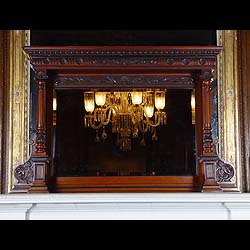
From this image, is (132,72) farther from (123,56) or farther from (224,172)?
(224,172)

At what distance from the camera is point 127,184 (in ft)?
17.9

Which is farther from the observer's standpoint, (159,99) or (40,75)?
(159,99)

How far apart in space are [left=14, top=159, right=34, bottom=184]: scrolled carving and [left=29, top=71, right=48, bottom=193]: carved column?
0.38m

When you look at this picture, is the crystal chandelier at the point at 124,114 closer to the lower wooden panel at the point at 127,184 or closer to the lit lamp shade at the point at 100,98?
the lit lamp shade at the point at 100,98

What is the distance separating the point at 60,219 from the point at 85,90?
2624 millimetres

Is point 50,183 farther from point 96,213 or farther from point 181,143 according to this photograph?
point 96,213

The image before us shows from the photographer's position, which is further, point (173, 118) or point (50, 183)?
point (173, 118)

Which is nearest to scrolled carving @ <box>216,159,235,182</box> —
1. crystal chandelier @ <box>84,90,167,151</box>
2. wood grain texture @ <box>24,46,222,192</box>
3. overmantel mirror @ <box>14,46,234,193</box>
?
overmantel mirror @ <box>14,46,234,193</box>

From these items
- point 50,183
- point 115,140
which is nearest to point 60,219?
point 50,183

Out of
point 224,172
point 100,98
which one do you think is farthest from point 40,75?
point 224,172

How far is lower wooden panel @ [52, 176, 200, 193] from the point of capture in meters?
5.42

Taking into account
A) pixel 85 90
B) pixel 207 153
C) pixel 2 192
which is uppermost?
pixel 85 90

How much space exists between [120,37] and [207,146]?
1.40 meters

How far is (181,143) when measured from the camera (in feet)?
18.4
